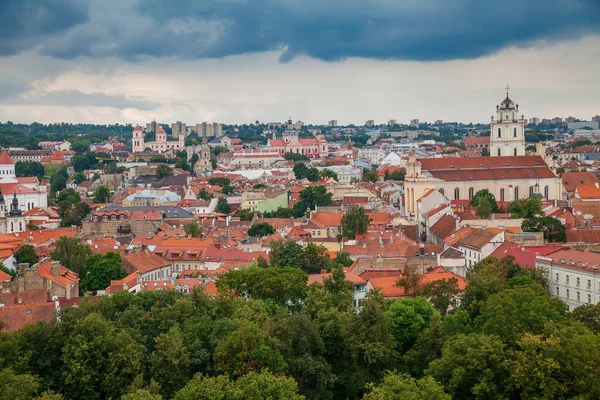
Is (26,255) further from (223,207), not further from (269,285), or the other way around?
(223,207)

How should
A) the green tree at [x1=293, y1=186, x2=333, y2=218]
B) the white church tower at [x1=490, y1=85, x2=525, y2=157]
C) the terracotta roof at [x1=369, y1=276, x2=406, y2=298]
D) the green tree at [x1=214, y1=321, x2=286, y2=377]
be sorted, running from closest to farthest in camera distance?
the green tree at [x1=214, y1=321, x2=286, y2=377] < the terracotta roof at [x1=369, y1=276, x2=406, y2=298] < the green tree at [x1=293, y1=186, x2=333, y2=218] < the white church tower at [x1=490, y1=85, x2=525, y2=157]

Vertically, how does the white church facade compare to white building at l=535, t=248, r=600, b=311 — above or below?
above

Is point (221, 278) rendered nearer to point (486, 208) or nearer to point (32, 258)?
point (32, 258)

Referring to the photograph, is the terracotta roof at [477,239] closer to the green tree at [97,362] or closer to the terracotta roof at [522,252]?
the terracotta roof at [522,252]

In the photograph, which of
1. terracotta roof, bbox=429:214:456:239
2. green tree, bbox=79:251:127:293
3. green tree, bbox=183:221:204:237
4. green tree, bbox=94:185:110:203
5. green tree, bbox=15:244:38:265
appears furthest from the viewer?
green tree, bbox=94:185:110:203

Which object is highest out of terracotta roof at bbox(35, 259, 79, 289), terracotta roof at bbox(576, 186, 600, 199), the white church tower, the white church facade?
the white church tower

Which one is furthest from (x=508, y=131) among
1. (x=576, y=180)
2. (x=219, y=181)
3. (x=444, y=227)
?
(x=219, y=181)

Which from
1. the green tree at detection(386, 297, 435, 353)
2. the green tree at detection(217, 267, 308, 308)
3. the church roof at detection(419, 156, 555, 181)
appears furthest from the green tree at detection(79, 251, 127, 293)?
the church roof at detection(419, 156, 555, 181)

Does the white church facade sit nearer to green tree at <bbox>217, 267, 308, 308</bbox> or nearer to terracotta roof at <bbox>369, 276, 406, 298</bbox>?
terracotta roof at <bbox>369, 276, 406, 298</bbox>
